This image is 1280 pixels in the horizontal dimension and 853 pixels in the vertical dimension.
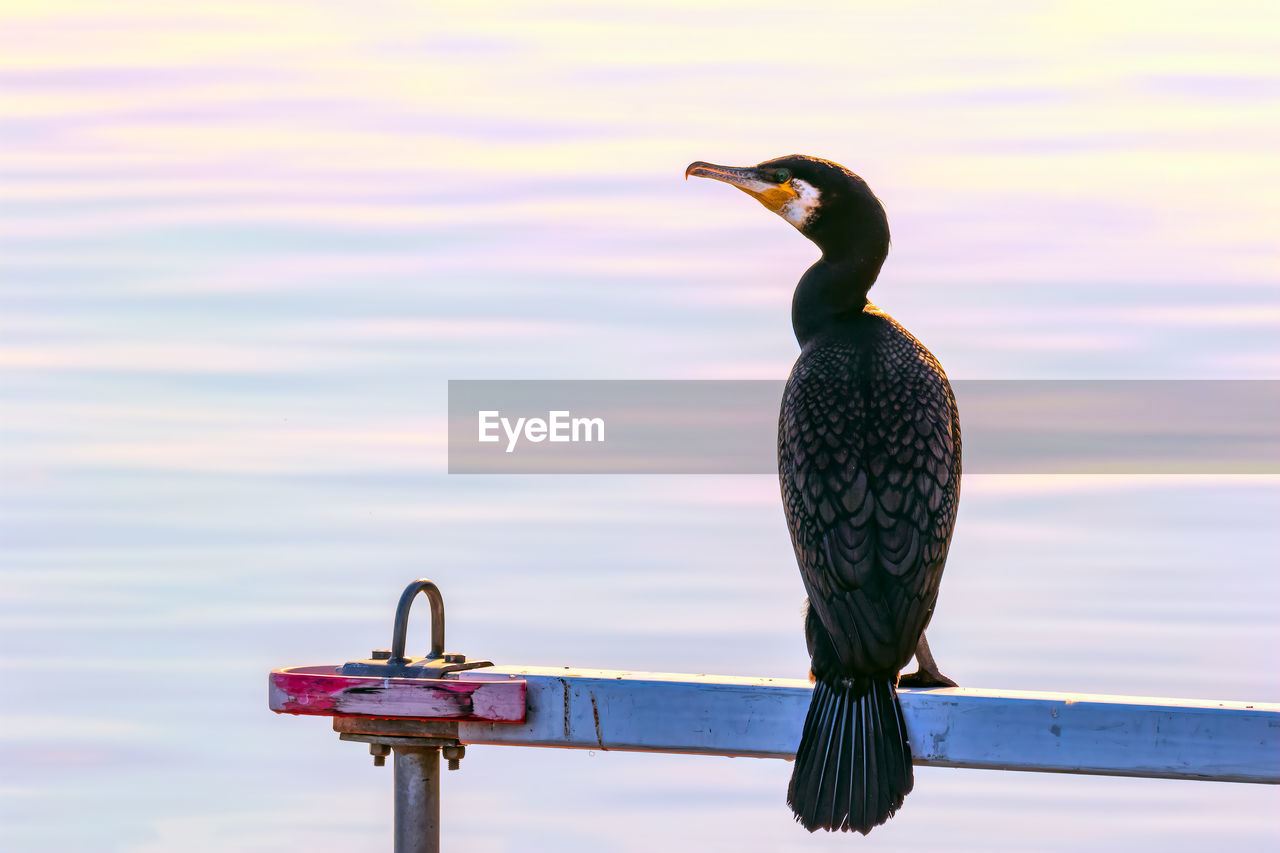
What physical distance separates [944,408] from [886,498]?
0.50 metres

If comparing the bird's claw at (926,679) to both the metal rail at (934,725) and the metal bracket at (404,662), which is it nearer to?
the metal rail at (934,725)

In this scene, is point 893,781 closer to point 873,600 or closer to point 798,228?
point 873,600

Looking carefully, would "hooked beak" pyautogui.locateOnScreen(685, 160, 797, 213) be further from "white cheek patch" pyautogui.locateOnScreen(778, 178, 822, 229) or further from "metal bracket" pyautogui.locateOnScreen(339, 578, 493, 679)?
"metal bracket" pyautogui.locateOnScreen(339, 578, 493, 679)

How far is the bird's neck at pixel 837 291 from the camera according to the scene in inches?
216

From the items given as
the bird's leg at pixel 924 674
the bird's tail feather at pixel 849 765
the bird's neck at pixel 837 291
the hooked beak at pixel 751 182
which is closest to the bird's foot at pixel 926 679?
the bird's leg at pixel 924 674

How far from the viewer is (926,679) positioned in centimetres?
489

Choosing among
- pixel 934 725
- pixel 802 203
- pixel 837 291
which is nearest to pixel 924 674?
pixel 934 725

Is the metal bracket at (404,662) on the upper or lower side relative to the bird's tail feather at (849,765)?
upper

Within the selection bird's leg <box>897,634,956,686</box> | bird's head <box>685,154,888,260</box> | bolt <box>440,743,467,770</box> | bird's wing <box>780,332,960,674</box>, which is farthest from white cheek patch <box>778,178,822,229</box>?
bolt <box>440,743,467,770</box>

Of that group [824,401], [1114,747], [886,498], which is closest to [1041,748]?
[1114,747]

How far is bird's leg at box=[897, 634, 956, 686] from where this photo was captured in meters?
4.88

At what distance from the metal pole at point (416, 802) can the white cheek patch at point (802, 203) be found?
2040 millimetres

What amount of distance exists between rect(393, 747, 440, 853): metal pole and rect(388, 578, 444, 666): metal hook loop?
285 millimetres

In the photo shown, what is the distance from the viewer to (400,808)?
5004 millimetres
